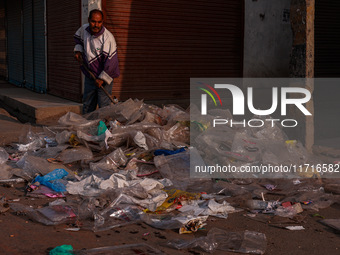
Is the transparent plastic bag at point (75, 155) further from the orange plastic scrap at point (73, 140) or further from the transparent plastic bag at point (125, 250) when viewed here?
the transparent plastic bag at point (125, 250)

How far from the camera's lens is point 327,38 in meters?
11.8

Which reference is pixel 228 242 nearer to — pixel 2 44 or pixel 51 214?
pixel 51 214

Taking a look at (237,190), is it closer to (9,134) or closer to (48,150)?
(48,150)

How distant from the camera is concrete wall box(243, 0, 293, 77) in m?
10.6

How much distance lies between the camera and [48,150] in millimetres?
5754

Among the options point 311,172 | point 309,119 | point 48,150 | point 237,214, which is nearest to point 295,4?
point 309,119

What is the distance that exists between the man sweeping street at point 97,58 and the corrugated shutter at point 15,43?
7.16 metres

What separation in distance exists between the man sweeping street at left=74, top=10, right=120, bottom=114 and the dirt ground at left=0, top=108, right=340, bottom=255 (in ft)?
10.2

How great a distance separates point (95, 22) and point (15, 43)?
8735 mm

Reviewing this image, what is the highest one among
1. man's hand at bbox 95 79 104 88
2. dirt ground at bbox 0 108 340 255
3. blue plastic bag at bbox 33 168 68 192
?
man's hand at bbox 95 79 104 88

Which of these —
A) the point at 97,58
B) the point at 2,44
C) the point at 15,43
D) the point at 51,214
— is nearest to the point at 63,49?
the point at 97,58

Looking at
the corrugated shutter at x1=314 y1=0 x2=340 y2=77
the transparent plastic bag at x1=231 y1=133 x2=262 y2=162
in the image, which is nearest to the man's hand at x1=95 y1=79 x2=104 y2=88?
the transparent plastic bag at x1=231 y1=133 x2=262 y2=162

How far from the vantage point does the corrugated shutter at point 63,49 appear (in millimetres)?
9297

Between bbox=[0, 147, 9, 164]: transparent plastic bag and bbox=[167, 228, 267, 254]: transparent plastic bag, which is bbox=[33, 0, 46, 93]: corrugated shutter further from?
bbox=[167, 228, 267, 254]: transparent plastic bag
